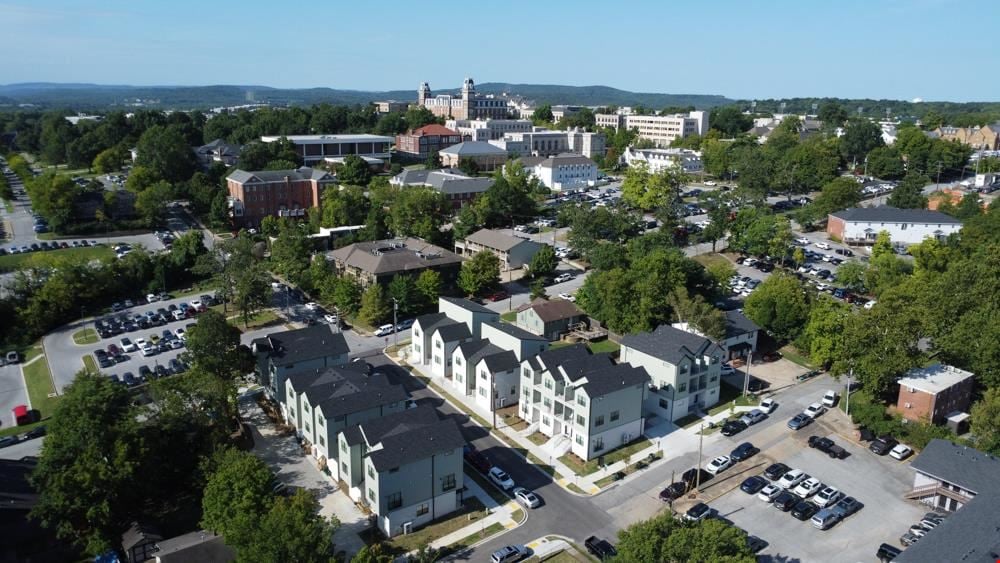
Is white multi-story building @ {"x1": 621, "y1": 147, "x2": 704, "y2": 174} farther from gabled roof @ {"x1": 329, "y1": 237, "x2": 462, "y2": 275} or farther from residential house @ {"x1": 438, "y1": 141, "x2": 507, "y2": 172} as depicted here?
gabled roof @ {"x1": 329, "y1": 237, "x2": 462, "y2": 275}

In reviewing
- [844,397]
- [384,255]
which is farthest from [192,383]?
[844,397]

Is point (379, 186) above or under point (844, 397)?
above

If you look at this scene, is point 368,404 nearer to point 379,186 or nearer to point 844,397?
point 844,397

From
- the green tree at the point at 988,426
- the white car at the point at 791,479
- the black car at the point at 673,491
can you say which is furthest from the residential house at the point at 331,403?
the green tree at the point at 988,426

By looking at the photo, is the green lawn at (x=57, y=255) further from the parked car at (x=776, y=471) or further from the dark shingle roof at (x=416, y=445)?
the parked car at (x=776, y=471)

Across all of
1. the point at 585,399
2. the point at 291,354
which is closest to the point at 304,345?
the point at 291,354

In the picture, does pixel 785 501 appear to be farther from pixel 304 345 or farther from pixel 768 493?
pixel 304 345
